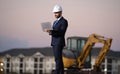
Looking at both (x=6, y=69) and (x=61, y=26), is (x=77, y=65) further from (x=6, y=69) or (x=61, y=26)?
(x=61, y=26)

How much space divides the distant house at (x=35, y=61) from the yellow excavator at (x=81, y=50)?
9.76 m

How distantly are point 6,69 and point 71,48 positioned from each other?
1455cm

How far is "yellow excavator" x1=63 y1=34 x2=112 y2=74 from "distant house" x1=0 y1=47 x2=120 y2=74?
384 inches

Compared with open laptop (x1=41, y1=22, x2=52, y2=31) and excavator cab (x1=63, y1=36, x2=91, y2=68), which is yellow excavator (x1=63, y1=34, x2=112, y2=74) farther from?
open laptop (x1=41, y1=22, x2=52, y2=31)

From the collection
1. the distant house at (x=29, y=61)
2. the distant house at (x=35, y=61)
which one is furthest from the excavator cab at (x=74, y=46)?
the distant house at (x=29, y=61)

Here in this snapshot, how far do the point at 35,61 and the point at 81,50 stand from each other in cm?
1546

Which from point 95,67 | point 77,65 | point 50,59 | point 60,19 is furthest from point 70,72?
point 50,59

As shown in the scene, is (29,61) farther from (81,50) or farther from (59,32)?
(59,32)

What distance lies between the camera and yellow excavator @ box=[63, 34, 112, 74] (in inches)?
848

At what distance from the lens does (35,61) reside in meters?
39.2

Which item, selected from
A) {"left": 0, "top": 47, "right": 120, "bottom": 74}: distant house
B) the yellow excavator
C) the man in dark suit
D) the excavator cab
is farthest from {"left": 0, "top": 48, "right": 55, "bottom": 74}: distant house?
the man in dark suit

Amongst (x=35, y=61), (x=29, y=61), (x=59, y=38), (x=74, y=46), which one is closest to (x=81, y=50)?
(x=74, y=46)

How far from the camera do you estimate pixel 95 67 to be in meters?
26.3

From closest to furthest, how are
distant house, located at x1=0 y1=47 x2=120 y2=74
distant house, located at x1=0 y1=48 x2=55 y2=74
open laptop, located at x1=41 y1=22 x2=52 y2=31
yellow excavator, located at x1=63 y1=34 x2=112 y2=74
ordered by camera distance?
1. open laptop, located at x1=41 y1=22 x2=52 y2=31
2. yellow excavator, located at x1=63 y1=34 x2=112 y2=74
3. distant house, located at x1=0 y1=47 x2=120 y2=74
4. distant house, located at x1=0 y1=48 x2=55 y2=74
